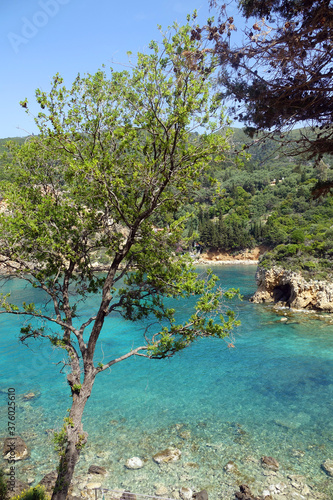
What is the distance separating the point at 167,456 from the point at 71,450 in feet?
20.8

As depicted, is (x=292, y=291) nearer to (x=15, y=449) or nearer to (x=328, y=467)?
(x=328, y=467)

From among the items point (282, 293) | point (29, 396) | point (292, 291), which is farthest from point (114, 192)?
point (282, 293)

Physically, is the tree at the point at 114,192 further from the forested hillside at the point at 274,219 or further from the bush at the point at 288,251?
the bush at the point at 288,251

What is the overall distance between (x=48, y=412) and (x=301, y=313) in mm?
24174

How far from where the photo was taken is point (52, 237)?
7723 millimetres

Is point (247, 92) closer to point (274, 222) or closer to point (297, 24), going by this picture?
point (297, 24)

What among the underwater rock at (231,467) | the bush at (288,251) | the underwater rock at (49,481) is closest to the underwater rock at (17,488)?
the underwater rock at (49,481)

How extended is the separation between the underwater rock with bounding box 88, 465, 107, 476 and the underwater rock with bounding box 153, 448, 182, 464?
1.76m

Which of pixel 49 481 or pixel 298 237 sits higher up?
Result: pixel 298 237

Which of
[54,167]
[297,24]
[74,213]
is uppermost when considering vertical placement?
[297,24]


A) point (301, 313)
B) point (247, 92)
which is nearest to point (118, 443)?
point (247, 92)

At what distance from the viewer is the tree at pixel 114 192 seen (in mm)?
6609

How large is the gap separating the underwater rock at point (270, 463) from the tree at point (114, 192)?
22.2 ft

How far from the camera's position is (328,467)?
10.8 metres
